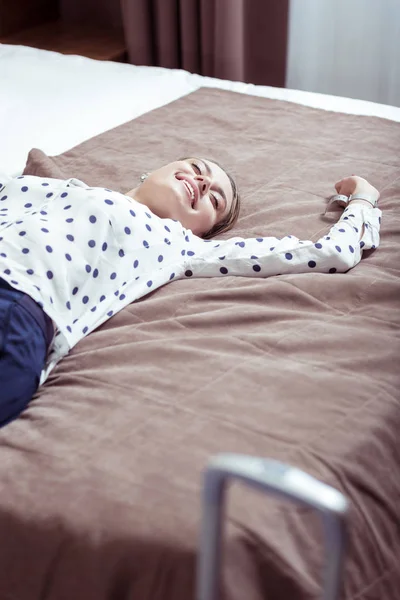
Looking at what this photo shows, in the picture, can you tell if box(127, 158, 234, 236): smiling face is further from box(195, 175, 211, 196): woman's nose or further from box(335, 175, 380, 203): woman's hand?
box(335, 175, 380, 203): woman's hand

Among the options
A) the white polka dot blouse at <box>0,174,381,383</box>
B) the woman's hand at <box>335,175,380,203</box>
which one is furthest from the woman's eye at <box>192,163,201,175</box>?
the woman's hand at <box>335,175,380,203</box>

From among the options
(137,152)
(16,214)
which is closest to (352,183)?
(137,152)

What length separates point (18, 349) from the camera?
Answer: 1212 millimetres

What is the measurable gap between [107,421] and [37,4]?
9.21ft

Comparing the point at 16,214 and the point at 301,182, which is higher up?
the point at 16,214

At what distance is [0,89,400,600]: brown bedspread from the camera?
0.97 meters

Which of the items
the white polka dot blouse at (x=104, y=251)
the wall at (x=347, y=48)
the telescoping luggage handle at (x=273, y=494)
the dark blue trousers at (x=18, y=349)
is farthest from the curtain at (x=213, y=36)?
the telescoping luggage handle at (x=273, y=494)

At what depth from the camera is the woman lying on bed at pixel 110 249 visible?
1.26 meters

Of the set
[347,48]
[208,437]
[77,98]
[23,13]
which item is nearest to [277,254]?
[208,437]

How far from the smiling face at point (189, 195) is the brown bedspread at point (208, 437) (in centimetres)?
12

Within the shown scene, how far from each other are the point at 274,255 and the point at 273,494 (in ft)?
2.85

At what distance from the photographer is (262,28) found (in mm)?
3014

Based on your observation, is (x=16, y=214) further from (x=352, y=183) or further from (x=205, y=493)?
(x=205, y=493)

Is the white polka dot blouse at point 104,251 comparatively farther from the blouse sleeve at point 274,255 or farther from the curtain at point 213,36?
the curtain at point 213,36
